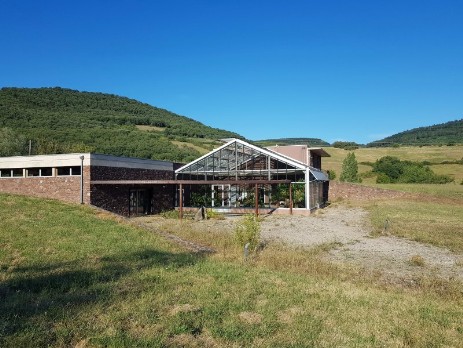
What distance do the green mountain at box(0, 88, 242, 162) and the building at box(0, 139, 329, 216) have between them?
21.2 metres

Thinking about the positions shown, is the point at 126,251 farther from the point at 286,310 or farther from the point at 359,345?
the point at 359,345

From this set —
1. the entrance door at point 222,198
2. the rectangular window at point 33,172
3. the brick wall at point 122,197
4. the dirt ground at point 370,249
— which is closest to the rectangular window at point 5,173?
the rectangular window at point 33,172

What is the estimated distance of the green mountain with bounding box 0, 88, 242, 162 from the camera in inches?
1934

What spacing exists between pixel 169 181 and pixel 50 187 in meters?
7.71

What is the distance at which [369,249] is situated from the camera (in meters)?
13.3

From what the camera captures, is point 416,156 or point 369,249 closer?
point 369,249

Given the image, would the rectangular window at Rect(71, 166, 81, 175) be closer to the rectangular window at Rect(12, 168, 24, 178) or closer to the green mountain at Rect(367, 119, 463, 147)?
the rectangular window at Rect(12, 168, 24, 178)

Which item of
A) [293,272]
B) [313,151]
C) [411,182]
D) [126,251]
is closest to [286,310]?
[293,272]

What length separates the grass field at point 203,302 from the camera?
5.27 metres

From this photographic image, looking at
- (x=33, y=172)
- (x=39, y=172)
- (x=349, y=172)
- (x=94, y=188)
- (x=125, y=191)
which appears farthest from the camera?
(x=349, y=172)

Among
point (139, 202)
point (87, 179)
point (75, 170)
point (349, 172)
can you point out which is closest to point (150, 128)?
point (349, 172)

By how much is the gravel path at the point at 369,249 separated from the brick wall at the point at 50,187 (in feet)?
36.8

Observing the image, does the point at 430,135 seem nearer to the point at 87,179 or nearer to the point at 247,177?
the point at 247,177

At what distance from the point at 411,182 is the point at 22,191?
169 ft
